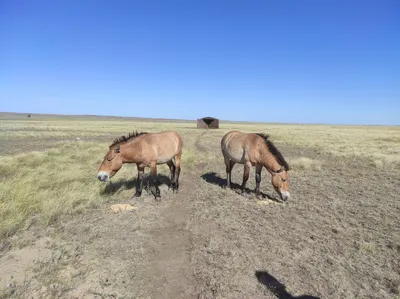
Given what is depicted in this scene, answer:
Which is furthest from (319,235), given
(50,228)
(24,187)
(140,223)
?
(24,187)

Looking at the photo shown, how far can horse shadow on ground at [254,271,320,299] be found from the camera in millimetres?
3832

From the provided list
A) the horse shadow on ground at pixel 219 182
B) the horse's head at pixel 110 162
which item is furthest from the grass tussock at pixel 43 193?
the horse shadow on ground at pixel 219 182

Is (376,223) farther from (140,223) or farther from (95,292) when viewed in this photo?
(95,292)

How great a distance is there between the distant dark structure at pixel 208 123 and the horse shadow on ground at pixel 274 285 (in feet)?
185

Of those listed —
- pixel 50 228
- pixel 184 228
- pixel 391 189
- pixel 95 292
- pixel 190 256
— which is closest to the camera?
pixel 95 292

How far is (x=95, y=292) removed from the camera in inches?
148

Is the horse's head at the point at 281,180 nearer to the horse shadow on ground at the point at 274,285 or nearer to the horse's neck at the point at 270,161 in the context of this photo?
the horse's neck at the point at 270,161

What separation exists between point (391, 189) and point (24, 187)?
1190 centimetres

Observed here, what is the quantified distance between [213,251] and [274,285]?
4.27 ft

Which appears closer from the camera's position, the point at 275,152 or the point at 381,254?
the point at 381,254

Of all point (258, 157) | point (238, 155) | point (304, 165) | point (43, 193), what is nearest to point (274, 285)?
point (258, 157)

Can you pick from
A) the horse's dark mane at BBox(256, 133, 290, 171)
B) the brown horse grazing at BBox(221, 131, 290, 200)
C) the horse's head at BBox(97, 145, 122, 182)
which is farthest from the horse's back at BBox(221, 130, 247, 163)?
the horse's head at BBox(97, 145, 122, 182)

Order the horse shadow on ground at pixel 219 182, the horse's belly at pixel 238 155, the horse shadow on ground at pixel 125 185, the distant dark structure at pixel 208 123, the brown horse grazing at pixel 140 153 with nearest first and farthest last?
the brown horse grazing at pixel 140 153
the horse shadow on ground at pixel 125 185
the horse shadow on ground at pixel 219 182
the horse's belly at pixel 238 155
the distant dark structure at pixel 208 123

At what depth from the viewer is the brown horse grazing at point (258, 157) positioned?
784cm
